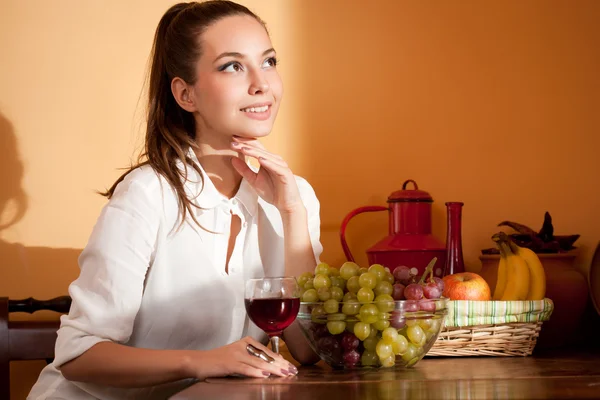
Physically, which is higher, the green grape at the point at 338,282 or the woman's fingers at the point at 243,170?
the woman's fingers at the point at 243,170

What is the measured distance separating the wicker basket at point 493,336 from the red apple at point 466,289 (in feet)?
0.18

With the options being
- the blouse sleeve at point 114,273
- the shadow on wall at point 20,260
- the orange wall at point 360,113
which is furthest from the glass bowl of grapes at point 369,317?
the shadow on wall at point 20,260

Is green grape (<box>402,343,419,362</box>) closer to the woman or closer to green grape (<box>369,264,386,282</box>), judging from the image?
green grape (<box>369,264,386,282</box>)

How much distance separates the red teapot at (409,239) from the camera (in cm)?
187

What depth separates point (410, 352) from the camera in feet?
4.27

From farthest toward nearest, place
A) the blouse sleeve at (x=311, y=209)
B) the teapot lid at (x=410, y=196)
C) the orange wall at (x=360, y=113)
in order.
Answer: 1. the orange wall at (x=360, y=113)
2. the teapot lid at (x=410, y=196)
3. the blouse sleeve at (x=311, y=209)

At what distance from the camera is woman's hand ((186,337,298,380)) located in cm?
117

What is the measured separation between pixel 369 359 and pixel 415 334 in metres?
0.09

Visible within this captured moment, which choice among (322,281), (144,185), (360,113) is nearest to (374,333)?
(322,281)

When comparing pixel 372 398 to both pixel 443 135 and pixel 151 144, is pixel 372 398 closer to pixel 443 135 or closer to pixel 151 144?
pixel 151 144

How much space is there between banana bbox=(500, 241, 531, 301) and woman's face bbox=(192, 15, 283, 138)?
0.61 meters

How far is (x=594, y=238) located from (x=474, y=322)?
68 centimetres

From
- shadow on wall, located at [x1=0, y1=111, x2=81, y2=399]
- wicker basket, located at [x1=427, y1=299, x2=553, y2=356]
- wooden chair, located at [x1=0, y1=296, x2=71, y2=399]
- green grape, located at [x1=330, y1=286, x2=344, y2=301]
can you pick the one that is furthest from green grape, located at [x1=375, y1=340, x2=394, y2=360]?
shadow on wall, located at [x1=0, y1=111, x2=81, y2=399]

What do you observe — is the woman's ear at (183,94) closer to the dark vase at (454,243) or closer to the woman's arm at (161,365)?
the woman's arm at (161,365)
